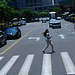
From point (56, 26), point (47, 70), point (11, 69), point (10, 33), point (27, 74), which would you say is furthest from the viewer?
point (56, 26)

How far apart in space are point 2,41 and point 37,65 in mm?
11248

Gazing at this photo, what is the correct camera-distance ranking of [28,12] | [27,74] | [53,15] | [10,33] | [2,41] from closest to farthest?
[27,74] < [2,41] < [10,33] < [53,15] < [28,12]

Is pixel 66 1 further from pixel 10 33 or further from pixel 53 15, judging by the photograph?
pixel 10 33

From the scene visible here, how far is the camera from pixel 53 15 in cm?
9756

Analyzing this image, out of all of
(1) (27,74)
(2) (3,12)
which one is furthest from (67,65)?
(2) (3,12)

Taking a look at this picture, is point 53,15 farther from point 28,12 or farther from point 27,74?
point 27,74

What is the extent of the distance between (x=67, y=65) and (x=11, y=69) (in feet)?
9.36

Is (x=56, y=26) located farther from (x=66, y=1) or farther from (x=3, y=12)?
(x=66, y=1)

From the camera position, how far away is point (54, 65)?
513 inches

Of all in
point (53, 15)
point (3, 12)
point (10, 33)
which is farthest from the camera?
point (53, 15)

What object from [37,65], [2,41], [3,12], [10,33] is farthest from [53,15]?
[37,65]

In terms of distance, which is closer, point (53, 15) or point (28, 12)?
point (53, 15)

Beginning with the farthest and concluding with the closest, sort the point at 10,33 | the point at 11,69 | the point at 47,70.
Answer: the point at 10,33 < the point at 11,69 < the point at 47,70

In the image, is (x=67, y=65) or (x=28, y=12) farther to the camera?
(x=28, y=12)
